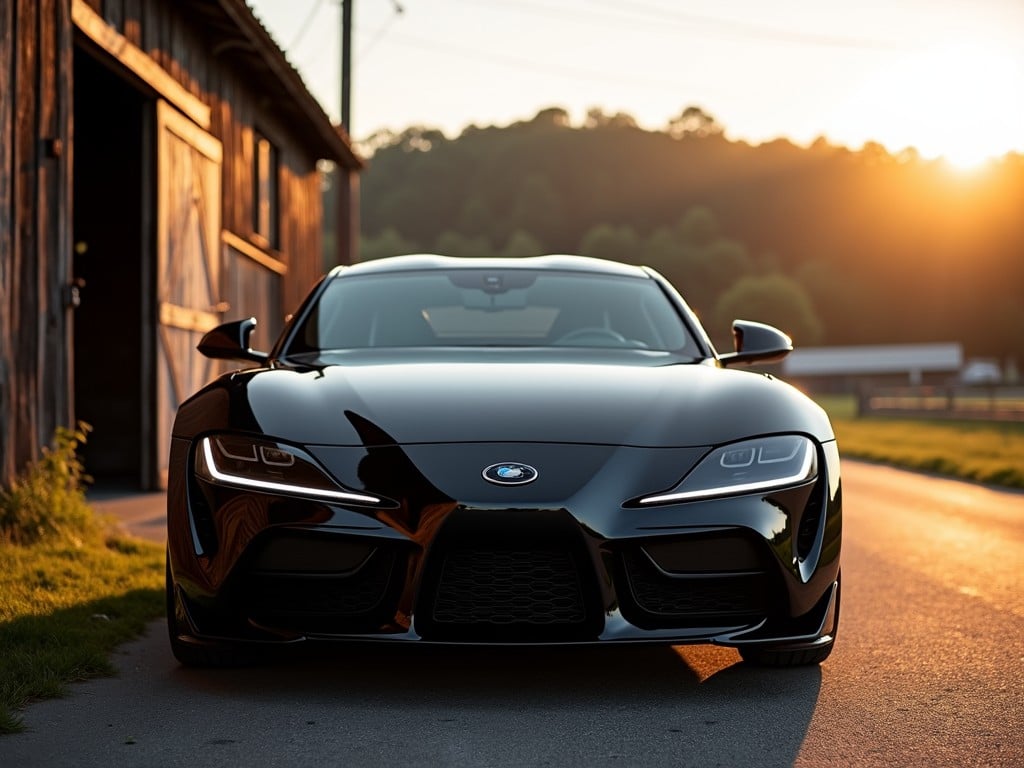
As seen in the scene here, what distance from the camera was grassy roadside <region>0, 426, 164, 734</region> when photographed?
4039 mm

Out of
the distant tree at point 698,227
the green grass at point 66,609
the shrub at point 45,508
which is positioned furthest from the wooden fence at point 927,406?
the distant tree at point 698,227

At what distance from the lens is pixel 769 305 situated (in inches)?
3947

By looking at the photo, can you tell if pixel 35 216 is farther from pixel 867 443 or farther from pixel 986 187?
pixel 986 187

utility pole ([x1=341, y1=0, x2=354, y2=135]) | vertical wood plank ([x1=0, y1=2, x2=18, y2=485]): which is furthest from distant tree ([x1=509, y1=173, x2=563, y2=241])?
vertical wood plank ([x1=0, y1=2, x2=18, y2=485])

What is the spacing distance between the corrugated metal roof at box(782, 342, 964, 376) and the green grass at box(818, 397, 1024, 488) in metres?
66.5

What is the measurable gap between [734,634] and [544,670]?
2.26 ft

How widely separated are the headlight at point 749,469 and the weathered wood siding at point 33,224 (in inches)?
163

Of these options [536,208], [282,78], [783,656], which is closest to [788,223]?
[536,208]

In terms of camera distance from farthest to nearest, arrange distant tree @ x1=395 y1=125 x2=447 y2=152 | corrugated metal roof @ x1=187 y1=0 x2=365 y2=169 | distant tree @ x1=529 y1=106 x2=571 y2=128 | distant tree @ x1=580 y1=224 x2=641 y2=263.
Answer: distant tree @ x1=529 y1=106 x2=571 y2=128, distant tree @ x1=580 y1=224 x2=641 y2=263, distant tree @ x1=395 y1=125 x2=447 y2=152, corrugated metal roof @ x1=187 y1=0 x2=365 y2=169

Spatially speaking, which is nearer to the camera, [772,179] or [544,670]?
[544,670]

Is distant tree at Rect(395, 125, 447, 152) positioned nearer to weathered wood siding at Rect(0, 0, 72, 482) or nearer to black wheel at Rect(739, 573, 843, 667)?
weathered wood siding at Rect(0, 0, 72, 482)

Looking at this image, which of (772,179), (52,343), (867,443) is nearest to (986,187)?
(772,179)

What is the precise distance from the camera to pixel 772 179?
111625mm

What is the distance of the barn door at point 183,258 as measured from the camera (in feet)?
33.0
